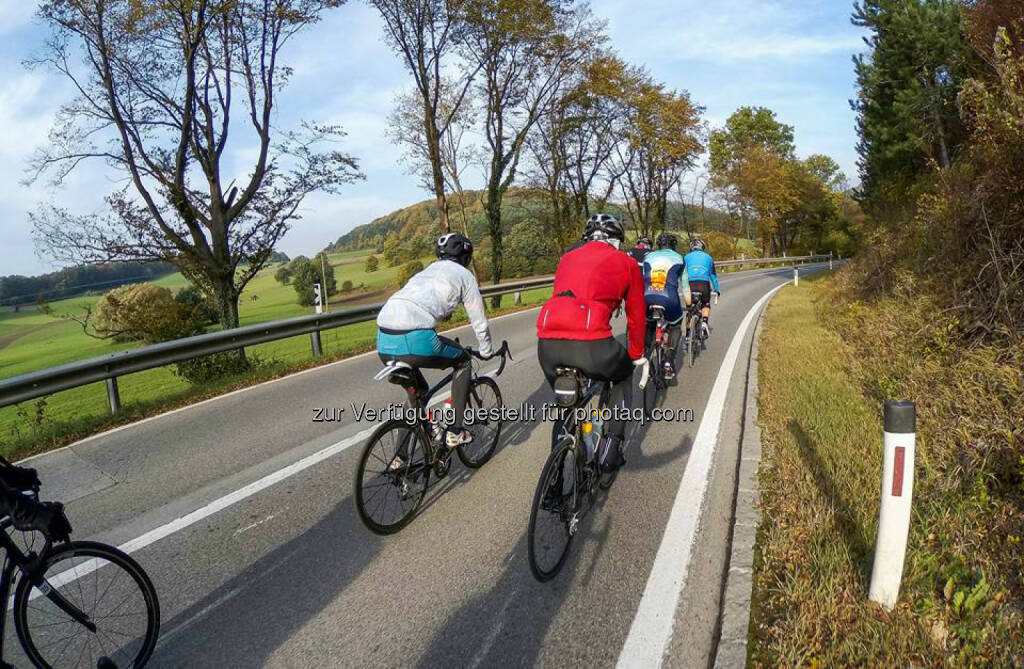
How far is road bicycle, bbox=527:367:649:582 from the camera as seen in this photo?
307 cm

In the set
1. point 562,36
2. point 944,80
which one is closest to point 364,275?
point 562,36

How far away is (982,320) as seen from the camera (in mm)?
5539

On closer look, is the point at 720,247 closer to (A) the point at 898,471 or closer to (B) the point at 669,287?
(B) the point at 669,287

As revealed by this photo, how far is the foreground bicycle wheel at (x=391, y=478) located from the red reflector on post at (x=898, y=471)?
9.47ft

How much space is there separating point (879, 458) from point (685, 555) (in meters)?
1.98

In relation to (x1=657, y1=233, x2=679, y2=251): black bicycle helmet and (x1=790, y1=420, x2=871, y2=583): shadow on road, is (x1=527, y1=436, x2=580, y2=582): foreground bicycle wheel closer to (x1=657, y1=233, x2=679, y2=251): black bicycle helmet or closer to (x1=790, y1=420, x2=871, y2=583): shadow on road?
(x1=790, y1=420, x2=871, y2=583): shadow on road

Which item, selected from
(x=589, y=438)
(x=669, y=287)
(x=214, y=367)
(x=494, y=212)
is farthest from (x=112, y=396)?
(x=494, y=212)

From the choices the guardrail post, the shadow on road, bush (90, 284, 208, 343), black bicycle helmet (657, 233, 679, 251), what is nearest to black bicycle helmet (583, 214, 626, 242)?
the shadow on road

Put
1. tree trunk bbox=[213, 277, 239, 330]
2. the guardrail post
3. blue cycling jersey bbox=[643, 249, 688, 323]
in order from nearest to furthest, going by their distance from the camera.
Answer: the guardrail post
blue cycling jersey bbox=[643, 249, 688, 323]
tree trunk bbox=[213, 277, 239, 330]

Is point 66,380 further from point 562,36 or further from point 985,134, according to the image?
point 562,36

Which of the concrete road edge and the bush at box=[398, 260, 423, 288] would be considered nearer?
the concrete road edge

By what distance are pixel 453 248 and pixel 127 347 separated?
23.6 meters

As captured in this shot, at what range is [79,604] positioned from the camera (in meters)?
→ 2.58

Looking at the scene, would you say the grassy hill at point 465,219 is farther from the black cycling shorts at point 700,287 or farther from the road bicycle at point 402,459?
the road bicycle at point 402,459
